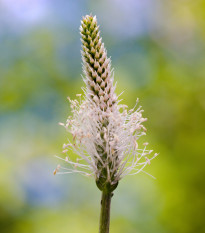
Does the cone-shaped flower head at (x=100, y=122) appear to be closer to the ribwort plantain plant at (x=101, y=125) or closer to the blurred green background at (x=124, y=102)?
the ribwort plantain plant at (x=101, y=125)

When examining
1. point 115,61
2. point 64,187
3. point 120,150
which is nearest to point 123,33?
point 115,61

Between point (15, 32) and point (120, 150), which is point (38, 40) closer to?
point (15, 32)

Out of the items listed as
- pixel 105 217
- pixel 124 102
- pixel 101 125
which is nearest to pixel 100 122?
pixel 101 125

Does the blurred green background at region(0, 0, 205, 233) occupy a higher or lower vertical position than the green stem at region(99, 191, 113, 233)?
higher

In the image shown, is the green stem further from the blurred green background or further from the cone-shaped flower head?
the blurred green background

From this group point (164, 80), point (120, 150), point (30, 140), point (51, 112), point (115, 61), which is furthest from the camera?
point (115, 61)

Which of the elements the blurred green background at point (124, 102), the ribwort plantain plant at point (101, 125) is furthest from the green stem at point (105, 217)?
the blurred green background at point (124, 102)

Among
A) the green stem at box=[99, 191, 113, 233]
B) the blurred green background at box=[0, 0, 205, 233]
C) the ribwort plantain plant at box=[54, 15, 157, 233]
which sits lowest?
the green stem at box=[99, 191, 113, 233]

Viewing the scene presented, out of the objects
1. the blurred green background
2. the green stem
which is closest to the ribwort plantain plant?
the green stem
